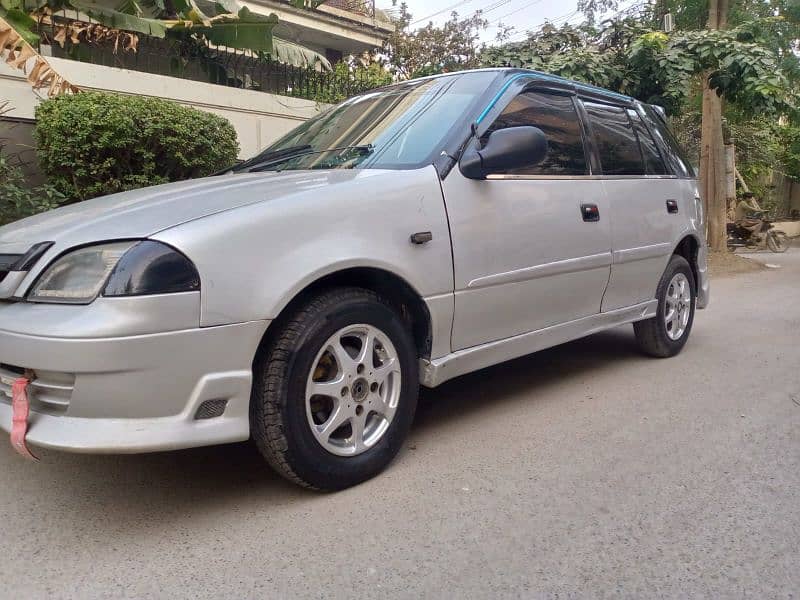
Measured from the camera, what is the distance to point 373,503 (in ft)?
9.25

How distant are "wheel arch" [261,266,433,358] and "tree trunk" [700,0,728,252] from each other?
11.0m

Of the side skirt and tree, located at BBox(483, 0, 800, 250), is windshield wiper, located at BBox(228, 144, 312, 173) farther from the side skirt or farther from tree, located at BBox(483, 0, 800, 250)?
tree, located at BBox(483, 0, 800, 250)

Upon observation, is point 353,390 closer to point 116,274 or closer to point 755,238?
point 116,274

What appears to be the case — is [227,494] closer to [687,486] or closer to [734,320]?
[687,486]

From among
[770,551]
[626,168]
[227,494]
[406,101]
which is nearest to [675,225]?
[626,168]

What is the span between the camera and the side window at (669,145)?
5191 millimetres

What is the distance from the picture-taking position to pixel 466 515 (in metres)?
2.71

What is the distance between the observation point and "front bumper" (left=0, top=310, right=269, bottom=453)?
2.30 metres

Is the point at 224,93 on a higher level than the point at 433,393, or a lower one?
higher

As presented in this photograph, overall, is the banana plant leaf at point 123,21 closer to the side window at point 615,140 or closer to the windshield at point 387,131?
the windshield at point 387,131

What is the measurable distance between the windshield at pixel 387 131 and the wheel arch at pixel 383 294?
0.58 metres

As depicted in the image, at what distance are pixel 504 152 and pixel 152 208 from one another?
1.61 m

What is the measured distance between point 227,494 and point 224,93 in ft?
24.1

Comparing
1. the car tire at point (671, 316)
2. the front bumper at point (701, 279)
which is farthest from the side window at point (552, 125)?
the front bumper at point (701, 279)
